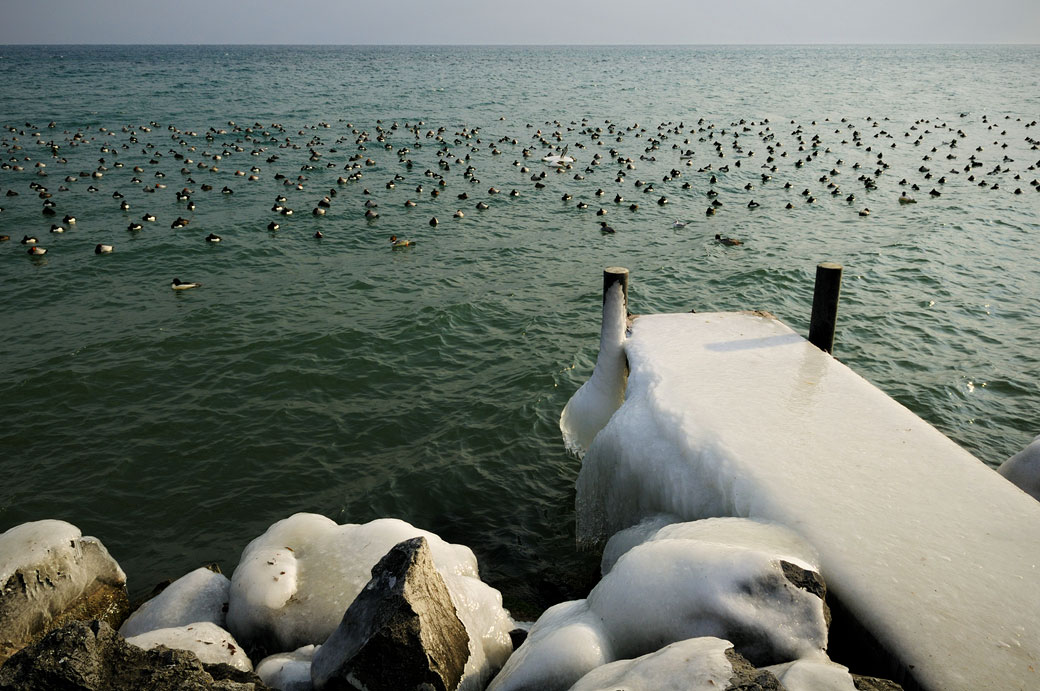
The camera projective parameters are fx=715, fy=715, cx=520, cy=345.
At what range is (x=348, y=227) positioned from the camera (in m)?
24.4

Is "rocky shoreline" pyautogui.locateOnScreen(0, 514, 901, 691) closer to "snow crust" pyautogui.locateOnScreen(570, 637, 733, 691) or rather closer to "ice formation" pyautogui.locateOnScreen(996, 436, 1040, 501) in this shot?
"snow crust" pyautogui.locateOnScreen(570, 637, 733, 691)

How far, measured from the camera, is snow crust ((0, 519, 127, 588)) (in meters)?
7.16

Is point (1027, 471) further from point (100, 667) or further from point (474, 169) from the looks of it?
point (474, 169)

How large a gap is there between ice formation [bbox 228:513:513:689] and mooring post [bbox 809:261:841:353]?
6554 millimetres

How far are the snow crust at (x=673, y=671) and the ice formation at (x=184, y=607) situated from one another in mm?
4167

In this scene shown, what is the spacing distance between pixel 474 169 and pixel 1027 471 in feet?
90.8

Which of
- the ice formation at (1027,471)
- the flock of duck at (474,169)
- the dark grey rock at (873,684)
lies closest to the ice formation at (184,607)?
the dark grey rock at (873,684)

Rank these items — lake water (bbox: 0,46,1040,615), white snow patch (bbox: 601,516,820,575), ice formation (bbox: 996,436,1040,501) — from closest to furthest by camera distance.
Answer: white snow patch (bbox: 601,516,820,575) < ice formation (bbox: 996,436,1040,501) < lake water (bbox: 0,46,1040,615)

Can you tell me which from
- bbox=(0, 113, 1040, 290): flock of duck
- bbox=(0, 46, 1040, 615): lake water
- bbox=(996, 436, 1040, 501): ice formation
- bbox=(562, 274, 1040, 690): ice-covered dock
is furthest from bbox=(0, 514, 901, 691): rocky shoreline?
bbox=(0, 113, 1040, 290): flock of duck

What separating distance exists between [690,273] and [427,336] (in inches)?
331

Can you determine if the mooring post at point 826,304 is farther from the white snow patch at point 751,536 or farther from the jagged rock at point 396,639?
the jagged rock at point 396,639

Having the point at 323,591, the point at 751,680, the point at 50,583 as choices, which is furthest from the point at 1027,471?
the point at 50,583

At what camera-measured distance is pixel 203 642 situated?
6527 millimetres

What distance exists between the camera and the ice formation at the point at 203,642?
6.41 meters
